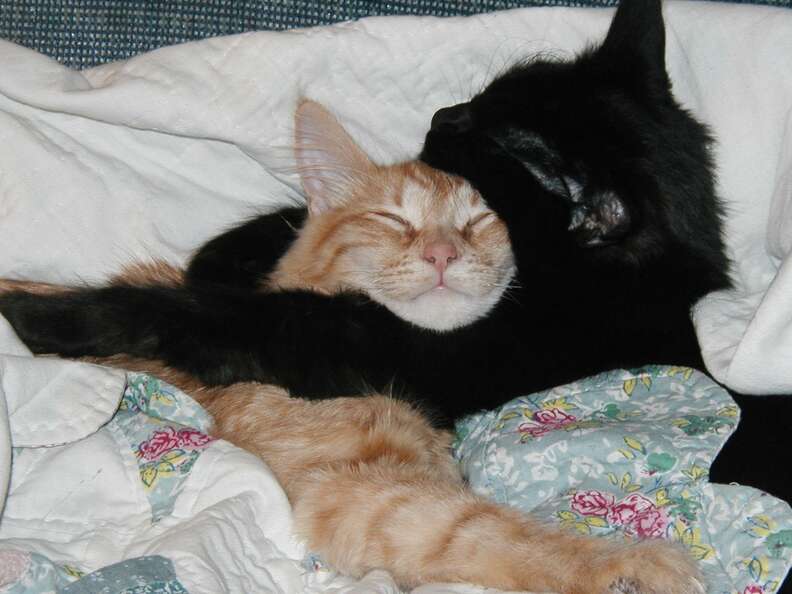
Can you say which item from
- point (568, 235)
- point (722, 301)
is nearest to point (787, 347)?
point (722, 301)

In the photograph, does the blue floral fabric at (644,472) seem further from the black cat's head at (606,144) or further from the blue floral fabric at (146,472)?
the blue floral fabric at (146,472)

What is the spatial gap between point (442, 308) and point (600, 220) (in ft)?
1.00

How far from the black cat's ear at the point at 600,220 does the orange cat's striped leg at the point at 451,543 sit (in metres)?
0.50

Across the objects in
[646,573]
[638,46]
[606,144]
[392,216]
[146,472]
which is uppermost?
[638,46]

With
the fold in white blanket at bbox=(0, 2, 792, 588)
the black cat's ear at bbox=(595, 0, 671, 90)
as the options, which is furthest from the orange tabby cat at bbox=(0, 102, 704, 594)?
the black cat's ear at bbox=(595, 0, 671, 90)

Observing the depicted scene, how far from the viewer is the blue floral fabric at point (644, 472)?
48.9 inches

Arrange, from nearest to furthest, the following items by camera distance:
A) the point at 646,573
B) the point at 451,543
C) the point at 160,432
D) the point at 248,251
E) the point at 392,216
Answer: the point at 646,573 → the point at 451,543 → the point at 160,432 → the point at 392,216 → the point at 248,251

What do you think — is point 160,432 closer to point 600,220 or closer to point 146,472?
A: point 146,472

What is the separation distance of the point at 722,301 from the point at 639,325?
16 cm

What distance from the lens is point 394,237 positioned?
1.78 m

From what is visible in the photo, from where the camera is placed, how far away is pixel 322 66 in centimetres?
192

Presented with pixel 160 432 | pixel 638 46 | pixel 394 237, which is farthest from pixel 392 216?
pixel 160 432

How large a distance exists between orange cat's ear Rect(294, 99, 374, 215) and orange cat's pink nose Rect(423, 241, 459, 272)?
13.3 inches

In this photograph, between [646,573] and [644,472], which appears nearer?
[646,573]
